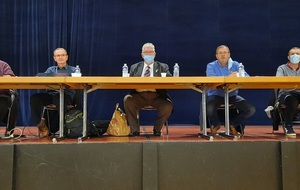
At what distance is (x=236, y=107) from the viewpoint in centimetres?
369

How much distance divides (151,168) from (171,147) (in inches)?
8.6

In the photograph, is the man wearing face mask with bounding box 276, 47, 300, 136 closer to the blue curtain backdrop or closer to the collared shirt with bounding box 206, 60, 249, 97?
the collared shirt with bounding box 206, 60, 249, 97

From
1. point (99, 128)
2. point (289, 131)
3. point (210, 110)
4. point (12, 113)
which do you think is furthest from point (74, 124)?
point (289, 131)

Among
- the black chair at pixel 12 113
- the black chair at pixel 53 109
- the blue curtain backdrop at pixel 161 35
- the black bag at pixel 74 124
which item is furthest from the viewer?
the blue curtain backdrop at pixel 161 35

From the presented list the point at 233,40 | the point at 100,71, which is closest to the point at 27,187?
the point at 100,71

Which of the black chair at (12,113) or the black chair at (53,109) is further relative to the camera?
the black chair at (53,109)

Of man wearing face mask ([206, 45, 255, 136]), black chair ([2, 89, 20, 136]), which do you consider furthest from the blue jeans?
black chair ([2, 89, 20, 136])

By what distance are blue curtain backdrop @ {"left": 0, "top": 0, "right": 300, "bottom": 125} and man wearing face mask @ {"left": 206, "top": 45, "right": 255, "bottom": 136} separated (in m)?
2.44

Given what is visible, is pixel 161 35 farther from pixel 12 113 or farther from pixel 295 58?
pixel 12 113

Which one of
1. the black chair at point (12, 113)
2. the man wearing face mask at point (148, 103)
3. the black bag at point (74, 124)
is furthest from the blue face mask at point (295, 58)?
the black chair at point (12, 113)

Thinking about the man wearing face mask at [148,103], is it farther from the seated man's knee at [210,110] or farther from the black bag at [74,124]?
the black bag at [74,124]

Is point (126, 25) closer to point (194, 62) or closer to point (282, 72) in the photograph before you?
point (194, 62)

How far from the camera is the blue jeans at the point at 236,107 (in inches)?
140

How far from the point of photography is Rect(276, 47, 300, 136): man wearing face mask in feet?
11.1
